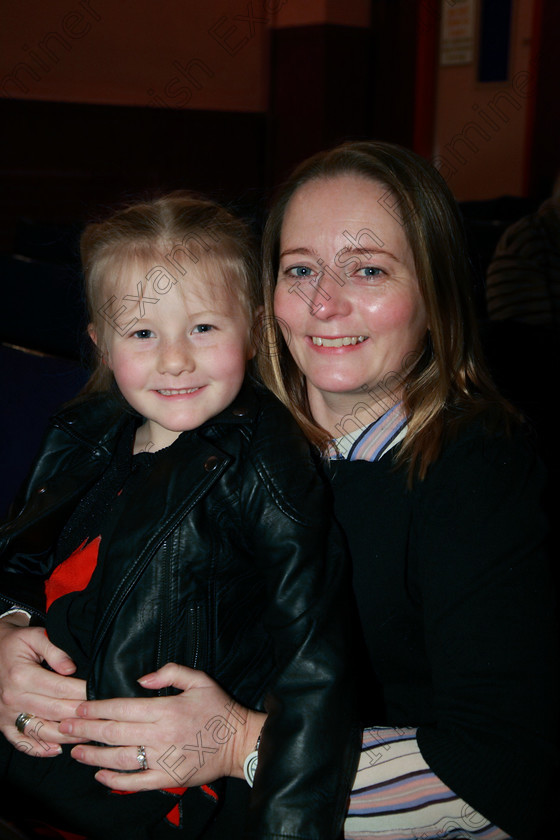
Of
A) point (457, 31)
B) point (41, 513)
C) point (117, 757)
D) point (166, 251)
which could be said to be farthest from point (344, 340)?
point (457, 31)

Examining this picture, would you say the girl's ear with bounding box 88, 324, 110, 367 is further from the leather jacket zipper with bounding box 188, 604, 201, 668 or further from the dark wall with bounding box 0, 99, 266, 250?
the dark wall with bounding box 0, 99, 266, 250

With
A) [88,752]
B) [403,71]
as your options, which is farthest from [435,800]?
[403,71]

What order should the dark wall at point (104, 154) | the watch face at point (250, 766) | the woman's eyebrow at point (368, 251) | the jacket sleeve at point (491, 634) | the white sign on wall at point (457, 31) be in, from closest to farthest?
the jacket sleeve at point (491, 634) < the watch face at point (250, 766) < the woman's eyebrow at point (368, 251) < the dark wall at point (104, 154) < the white sign on wall at point (457, 31)

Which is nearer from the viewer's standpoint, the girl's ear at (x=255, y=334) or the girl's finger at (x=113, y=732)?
the girl's finger at (x=113, y=732)

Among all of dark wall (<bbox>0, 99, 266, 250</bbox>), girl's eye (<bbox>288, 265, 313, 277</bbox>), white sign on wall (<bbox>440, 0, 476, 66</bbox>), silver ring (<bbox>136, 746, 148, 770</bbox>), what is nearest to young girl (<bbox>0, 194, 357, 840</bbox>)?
silver ring (<bbox>136, 746, 148, 770</bbox>)

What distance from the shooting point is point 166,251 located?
1.34 metres

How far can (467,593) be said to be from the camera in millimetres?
1082

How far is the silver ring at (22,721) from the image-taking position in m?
1.23

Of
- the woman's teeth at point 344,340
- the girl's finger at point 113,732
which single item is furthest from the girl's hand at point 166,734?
the woman's teeth at point 344,340

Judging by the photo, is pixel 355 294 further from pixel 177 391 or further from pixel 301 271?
pixel 177 391

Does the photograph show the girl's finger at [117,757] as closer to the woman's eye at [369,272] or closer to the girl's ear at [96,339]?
the girl's ear at [96,339]

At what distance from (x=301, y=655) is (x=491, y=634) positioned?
26 cm

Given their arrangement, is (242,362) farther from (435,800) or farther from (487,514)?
(435,800)

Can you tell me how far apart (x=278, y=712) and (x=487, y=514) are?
1.29 ft
